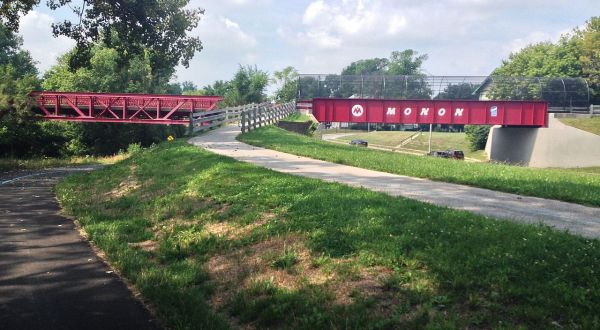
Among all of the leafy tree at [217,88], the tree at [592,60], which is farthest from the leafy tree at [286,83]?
the tree at [592,60]

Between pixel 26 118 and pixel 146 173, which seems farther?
pixel 26 118

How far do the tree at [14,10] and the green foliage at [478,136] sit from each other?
58.9 m

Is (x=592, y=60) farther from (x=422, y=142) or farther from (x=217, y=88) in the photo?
(x=217, y=88)

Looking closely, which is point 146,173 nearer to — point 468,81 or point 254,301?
point 254,301

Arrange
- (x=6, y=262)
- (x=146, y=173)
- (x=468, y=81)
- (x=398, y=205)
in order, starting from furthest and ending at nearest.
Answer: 1. (x=468, y=81)
2. (x=146, y=173)
3. (x=398, y=205)
4. (x=6, y=262)

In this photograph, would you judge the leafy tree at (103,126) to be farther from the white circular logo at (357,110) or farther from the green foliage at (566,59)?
the green foliage at (566,59)

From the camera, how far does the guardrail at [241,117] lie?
28.2 metres

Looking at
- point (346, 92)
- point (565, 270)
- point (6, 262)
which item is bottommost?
point (6, 262)

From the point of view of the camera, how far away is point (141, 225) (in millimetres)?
9297

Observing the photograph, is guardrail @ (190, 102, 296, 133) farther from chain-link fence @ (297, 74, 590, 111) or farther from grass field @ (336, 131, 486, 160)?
grass field @ (336, 131, 486, 160)

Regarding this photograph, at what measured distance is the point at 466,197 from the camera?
9508 mm

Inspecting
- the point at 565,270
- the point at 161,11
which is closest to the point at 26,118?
the point at 161,11

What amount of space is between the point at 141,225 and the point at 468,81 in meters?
46.1

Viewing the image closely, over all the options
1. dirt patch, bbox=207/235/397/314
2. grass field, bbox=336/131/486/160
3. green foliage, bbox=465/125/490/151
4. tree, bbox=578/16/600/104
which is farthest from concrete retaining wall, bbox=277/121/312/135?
tree, bbox=578/16/600/104
